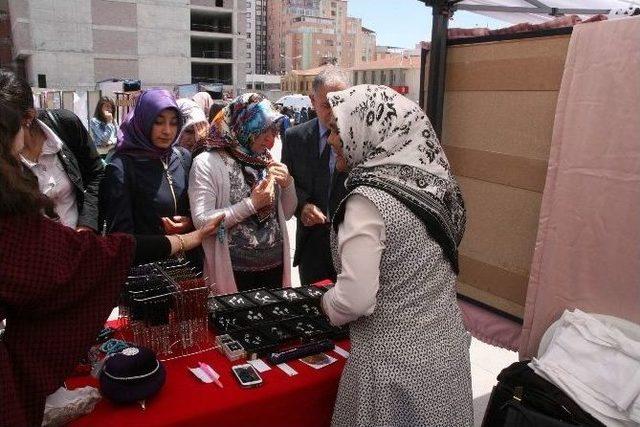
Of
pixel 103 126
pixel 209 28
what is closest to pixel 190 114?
pixel 103 126

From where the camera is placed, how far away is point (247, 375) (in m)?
1.55

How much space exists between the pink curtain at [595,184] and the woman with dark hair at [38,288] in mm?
1787

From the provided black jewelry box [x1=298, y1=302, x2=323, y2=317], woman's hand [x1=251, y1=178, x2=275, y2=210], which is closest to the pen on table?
black jewelry box [x1=298, y1=302, x2=323, y2=317]

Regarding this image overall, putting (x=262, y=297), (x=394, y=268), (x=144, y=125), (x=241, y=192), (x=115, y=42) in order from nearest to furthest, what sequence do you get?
(x=394, y=268) < (x=262, y=297) < (x=144, y=125) < (x=241, y=192) < (x=115, y=42)

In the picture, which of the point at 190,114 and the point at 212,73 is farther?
the point at 212,73

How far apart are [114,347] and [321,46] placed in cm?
9050

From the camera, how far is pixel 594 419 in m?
1.78

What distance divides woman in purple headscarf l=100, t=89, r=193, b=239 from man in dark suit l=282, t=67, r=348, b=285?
81cm

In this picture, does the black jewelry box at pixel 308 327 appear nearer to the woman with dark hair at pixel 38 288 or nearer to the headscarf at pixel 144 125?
the woman with dark hair at pixel 38 288

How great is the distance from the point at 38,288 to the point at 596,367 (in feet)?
6.33

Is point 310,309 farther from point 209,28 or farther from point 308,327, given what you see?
point 209,28

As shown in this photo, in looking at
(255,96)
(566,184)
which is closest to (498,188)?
(566,184)

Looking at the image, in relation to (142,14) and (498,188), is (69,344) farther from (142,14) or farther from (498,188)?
(142,14)

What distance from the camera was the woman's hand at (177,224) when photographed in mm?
2133
